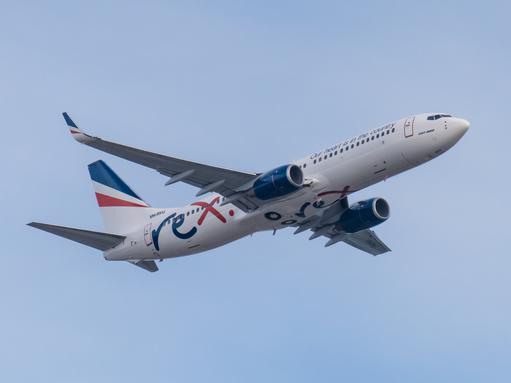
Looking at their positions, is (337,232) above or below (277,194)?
above

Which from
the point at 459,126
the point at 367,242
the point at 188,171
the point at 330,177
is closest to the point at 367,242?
the point at 367,242

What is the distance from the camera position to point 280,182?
6272 cm

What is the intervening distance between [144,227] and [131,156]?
34.5 feet

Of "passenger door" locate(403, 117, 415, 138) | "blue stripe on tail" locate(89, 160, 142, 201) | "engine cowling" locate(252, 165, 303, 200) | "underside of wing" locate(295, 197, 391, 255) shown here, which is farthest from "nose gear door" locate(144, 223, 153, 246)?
"passenger door" locate(403, 117, 415, 138)

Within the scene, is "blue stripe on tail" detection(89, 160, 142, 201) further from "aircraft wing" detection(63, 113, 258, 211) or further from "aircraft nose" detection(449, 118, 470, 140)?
"aircraft nose" detection(449, 118, 470, 140)

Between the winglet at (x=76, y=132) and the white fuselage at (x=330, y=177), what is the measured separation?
1052 centimetres

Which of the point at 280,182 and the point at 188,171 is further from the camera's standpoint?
the point at 188,171

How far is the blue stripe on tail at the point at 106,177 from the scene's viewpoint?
77.9 metres

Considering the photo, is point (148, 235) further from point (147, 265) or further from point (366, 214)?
point (366, 214)

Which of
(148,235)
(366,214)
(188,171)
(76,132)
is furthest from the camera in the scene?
(148,235)

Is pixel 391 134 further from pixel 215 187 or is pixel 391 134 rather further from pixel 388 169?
pixel 215 187

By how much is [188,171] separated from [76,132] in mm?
6947

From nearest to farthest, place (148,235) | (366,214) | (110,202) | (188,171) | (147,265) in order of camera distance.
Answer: (188,171) < (366,214) < (148,235) < (147,265) < (110,202)

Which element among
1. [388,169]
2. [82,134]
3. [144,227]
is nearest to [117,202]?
[144,227]
